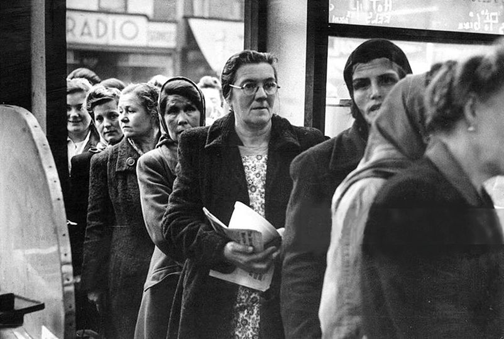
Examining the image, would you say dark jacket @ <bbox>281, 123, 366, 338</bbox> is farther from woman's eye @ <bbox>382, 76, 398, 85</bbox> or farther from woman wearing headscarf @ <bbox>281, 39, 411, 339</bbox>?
woman's eye @ <bbox>382, 76, 398, 85</bbox>

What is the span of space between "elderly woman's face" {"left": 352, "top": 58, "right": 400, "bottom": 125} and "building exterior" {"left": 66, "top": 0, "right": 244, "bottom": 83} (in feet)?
1.67

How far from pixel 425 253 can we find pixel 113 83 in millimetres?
1382

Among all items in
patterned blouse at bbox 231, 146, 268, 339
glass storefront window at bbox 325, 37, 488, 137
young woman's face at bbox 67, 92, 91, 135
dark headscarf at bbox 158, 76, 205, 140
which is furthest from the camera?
young woman's face at bbox 67, 92, 91, 135

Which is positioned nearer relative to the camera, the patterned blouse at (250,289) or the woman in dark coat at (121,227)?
the patterned blouse at (250,289)

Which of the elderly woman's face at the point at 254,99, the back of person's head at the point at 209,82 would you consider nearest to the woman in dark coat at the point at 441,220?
the elderly woman's face at the point at 254,99

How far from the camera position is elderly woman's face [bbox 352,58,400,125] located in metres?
2.80

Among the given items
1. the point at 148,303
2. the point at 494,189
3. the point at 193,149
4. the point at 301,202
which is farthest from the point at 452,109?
the point at 148,303

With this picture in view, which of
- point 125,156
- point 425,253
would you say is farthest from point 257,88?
point 425,253

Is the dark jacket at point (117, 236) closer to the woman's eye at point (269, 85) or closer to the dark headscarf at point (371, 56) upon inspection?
the woman's eye at point (269, 85)

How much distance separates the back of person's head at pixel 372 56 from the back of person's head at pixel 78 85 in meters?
1.04

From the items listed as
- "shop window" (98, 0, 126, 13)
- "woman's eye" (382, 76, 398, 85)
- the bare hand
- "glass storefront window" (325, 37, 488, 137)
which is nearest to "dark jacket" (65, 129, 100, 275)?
the bare hand

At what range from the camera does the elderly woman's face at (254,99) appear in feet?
9.67

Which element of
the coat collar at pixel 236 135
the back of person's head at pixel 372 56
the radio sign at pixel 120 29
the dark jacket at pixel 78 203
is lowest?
the dark jacket at pixel 78 203

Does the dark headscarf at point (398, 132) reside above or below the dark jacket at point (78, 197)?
above
